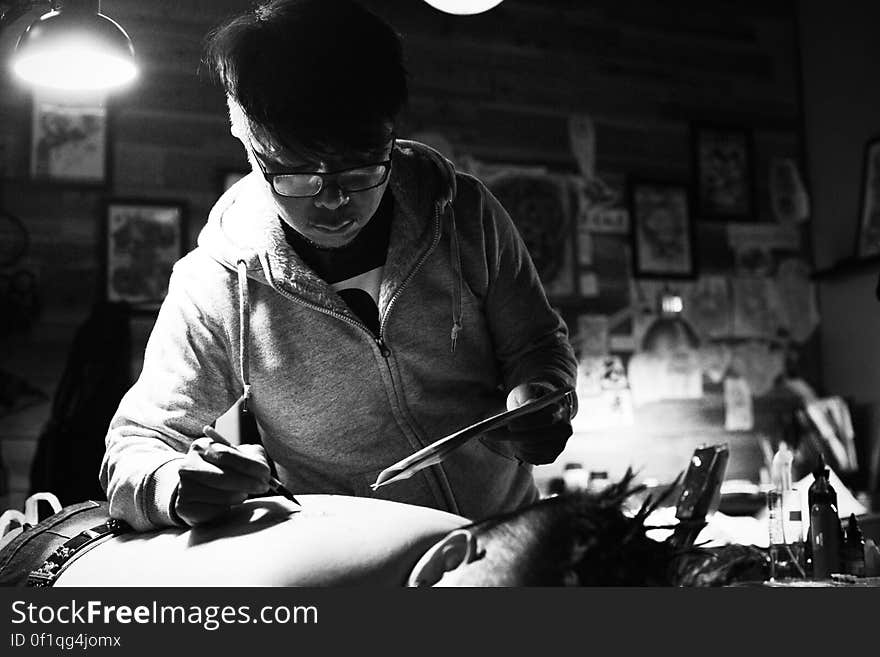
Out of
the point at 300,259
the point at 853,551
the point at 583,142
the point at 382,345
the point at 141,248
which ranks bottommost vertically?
the point at 853,551

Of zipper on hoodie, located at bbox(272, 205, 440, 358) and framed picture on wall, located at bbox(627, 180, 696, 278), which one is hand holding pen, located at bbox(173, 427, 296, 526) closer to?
zipper on hoodie, located at bbox(272, 205, 440, 358)

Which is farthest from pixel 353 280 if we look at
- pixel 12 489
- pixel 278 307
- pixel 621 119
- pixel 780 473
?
pixel 621 119

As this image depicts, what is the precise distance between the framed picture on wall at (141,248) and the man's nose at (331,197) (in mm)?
1919

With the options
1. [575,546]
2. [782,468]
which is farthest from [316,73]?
[782,468]

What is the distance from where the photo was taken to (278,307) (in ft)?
3.56

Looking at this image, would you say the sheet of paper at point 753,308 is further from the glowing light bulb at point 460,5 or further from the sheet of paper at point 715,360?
the glowing light bulb at point 460,5

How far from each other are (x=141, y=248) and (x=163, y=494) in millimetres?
2153

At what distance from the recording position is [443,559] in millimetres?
717

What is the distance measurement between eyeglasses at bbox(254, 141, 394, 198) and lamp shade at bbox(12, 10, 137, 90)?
0.71 feet

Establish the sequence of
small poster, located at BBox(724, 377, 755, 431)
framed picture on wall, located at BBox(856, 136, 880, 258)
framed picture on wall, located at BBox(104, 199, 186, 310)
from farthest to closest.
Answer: small poster, located at BBox(724, 377, 755, 431) → framed picture on wall, located at BBox(856, 136, 880, 258) → framed picture on wall, located at BBox(104, 199, 186, 310)

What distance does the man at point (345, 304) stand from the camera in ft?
3.14

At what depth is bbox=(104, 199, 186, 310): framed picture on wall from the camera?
2799 mm

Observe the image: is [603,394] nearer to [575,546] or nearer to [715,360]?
[715,360]

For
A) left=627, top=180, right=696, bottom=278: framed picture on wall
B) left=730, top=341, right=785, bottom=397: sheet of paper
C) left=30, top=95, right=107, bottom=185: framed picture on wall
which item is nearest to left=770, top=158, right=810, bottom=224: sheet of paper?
left=627, top=180, right=696, bottom=278: framed picture on wall
